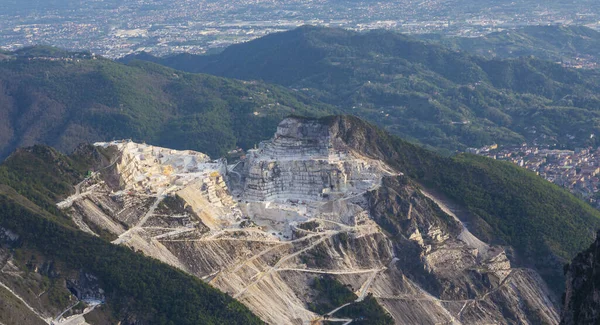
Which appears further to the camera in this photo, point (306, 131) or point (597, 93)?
point (597, 93)

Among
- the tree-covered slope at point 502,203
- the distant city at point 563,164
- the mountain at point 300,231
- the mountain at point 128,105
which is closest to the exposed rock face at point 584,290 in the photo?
the mountain at point 300,231

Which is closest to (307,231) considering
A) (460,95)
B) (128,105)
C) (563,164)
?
(563,164)

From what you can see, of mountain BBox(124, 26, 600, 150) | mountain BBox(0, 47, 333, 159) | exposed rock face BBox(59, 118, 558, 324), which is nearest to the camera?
exposed rock face BBox(59, 118, 558, 324)

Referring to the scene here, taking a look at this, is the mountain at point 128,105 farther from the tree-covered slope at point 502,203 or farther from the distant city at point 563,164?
the tree-covered slope at point 502,203

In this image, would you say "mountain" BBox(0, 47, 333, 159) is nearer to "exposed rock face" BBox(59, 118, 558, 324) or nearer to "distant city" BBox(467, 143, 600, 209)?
"distant city" BBox(467, 143, 600, 209)

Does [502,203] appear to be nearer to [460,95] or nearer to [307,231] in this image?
[307,231]

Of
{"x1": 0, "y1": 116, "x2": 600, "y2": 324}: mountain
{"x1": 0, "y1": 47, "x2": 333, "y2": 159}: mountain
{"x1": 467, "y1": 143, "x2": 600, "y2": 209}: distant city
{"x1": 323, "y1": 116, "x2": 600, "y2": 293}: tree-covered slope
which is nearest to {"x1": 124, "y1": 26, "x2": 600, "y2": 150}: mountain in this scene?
{"x1": 467, "y1": 143, "x2": 600, "y2": 209}: distant city

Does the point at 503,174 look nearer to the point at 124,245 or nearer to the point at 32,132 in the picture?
the point at 124,245

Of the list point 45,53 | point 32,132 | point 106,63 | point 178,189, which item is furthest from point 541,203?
point 45,53
